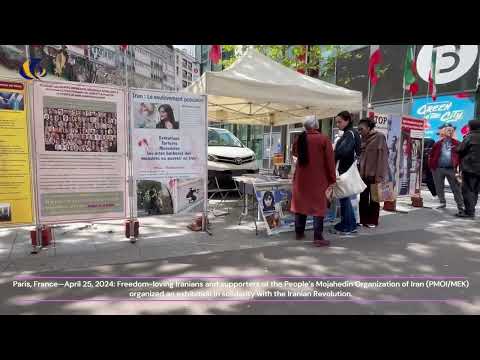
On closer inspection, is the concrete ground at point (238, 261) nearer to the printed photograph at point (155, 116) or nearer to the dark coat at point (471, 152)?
the dark coat at point (471, 152)

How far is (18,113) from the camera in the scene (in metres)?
4.06

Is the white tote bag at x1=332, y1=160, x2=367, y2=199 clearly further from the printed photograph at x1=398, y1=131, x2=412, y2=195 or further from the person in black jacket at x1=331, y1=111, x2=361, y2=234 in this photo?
the printed photograph at x1=398, y1=131, x2=412, y2=195

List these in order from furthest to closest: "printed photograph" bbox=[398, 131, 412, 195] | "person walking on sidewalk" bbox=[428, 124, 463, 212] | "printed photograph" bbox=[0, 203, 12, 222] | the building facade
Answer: the building facade → "printed photograph" bbox=[398, 131, 412, 195] → "person walking on sidewalk" bbox=[428, 124, 463, 212] → "printed photograph" bbox=[0, 203, 12, 222]

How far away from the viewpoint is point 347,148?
A: 16.7ft

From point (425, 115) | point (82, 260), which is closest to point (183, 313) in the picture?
point (82, 260)

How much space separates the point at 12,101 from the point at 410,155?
24.7 feet

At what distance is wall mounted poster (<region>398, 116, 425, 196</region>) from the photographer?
24.3ft

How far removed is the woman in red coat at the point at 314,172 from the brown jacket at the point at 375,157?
55.3 inches

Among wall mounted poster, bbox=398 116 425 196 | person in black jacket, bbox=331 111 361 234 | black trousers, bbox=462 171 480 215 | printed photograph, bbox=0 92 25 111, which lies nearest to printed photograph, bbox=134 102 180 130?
printed photograph, bbox=0 92 25 111

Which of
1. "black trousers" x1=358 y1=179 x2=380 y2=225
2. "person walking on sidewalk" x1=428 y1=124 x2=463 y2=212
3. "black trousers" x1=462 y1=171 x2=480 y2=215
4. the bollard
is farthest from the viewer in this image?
"person walking on sidewalk" x1=428 y1=124 x2=463 y2=212

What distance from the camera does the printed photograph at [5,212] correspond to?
4.14 meters

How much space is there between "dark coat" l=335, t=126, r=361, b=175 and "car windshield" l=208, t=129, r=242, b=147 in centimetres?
437

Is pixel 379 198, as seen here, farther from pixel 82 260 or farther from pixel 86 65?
pixel 86 65

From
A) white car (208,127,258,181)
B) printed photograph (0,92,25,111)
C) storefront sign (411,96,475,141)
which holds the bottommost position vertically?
white car (208,127,258,181)
